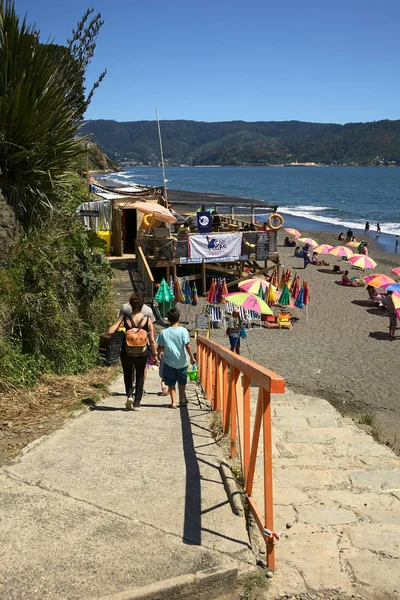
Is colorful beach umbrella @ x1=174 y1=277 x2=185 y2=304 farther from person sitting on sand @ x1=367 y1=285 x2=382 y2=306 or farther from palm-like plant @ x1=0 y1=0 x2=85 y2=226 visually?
palm-like plant @ x1=0 y1=0 x2=85 y2=226

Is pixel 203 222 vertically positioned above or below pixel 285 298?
above

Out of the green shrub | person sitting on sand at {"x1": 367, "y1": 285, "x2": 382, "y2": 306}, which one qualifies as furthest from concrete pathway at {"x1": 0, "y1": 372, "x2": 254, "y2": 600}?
person sitting on sand at {"x1": 367, "y1": 285, "x2": 382, "y2": 306}

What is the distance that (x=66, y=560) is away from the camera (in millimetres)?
3092

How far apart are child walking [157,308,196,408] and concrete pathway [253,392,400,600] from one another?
1.21 meters

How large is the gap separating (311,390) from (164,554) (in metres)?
9.81

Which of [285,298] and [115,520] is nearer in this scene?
[115,520]

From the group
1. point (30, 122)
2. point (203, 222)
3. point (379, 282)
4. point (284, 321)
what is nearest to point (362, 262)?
point (379, 282)

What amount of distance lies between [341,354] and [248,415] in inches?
487

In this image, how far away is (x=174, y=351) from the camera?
261 inches

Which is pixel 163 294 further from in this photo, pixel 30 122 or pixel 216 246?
pixel 30 122

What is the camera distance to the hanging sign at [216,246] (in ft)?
67.7

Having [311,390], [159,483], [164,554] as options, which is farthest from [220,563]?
[311,390]

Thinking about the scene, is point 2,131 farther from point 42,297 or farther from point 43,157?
point 42,297

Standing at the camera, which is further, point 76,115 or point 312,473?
point 76,115
